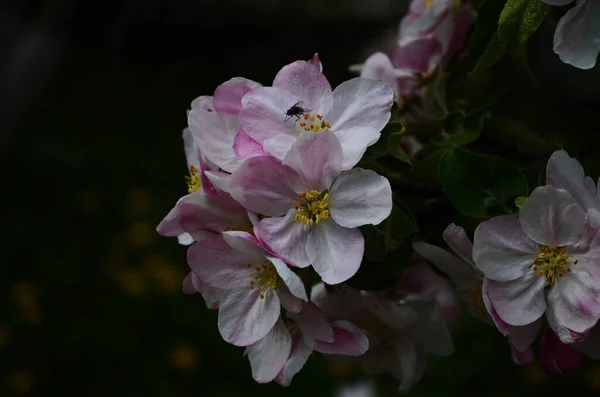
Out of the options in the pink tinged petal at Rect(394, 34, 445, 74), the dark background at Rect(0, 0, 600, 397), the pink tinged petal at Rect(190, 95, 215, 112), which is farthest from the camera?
the dark background at Rect(0, 0, 600, 397)

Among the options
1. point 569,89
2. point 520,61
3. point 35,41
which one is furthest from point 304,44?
point 520,61

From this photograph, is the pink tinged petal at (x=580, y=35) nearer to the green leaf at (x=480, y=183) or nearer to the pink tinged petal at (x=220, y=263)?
the green leaf at (x=480, y=183)

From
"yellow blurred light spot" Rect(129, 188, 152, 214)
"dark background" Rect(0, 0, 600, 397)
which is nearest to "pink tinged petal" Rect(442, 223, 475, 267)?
"dark background" Rect(0, 0, 600, 397)

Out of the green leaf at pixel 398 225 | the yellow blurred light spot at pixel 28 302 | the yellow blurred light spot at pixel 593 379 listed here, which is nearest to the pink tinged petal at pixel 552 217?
the green leaf at pixel 398 225

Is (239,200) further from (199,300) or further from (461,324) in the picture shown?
(199,300)

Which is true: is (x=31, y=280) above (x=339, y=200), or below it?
below

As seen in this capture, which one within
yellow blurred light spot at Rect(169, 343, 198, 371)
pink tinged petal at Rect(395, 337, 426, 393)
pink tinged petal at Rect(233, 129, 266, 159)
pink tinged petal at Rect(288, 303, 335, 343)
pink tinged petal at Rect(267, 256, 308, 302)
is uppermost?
pink tinged petal at Rect(233, 129, 266, 159)

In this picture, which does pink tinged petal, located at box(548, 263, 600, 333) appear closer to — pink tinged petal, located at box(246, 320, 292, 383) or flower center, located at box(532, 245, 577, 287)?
flower center, located at box(532, 245, 577, 287)
